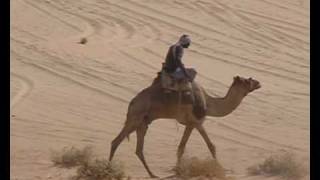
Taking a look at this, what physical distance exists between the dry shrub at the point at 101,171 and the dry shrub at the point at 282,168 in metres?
2.36

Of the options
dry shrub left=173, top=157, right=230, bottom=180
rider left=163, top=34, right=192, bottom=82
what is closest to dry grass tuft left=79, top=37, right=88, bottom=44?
rider left=163, top=34, right=192, bottom=82

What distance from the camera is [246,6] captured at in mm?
30609

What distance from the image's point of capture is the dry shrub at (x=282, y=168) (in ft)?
48.0

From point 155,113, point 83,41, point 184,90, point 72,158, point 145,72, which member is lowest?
point 83,41

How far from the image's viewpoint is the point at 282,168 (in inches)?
581

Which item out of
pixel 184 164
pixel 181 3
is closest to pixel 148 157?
pixel 184 164

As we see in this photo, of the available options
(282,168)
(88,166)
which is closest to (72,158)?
(88,166)

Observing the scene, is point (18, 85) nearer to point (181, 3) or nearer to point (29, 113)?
point (29, 113)

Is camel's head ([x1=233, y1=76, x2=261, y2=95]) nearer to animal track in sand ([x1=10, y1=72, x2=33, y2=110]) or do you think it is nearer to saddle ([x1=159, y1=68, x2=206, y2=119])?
saddle ([x1=159, y1=68, x2=206, y2=119])

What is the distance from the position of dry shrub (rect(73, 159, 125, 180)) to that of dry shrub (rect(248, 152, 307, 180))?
7.73ft

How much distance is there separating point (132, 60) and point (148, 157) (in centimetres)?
845

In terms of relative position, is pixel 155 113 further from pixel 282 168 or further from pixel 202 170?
pixel 282 168

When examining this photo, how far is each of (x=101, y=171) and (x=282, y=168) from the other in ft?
9.47

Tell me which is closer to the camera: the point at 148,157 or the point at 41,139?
the point at 148,157
